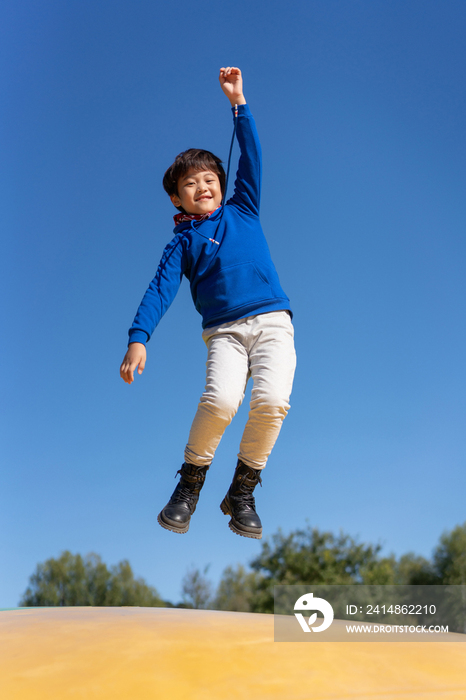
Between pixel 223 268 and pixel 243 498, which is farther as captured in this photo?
pixel 223 268

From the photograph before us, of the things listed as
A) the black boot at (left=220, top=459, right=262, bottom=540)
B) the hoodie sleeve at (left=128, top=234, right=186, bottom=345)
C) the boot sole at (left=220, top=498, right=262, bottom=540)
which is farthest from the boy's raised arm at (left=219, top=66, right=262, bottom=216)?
the boot sole at (left=220, top=498, right=262, bottom=540)

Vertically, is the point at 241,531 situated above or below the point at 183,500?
below

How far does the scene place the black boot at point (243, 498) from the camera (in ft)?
9.50

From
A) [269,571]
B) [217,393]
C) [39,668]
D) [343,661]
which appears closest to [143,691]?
[39,668]

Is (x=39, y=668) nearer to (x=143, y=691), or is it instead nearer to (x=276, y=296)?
(x=143, y=691)

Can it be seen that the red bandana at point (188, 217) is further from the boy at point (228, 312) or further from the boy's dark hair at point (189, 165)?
the boy's dark hair at point (189, 165)

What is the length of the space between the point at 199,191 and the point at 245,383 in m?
1.14

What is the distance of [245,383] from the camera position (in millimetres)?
2924

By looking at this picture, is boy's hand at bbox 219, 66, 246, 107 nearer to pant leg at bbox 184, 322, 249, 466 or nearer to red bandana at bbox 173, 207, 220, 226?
red bandana at bbox 173, 207, 220, 226

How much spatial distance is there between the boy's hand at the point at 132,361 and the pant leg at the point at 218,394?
344 mm

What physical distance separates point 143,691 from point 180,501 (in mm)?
1600

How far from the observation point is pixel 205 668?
1.49m

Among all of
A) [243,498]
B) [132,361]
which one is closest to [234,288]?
[132,361]

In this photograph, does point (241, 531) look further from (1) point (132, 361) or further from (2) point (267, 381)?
(1) point (132, 361)
